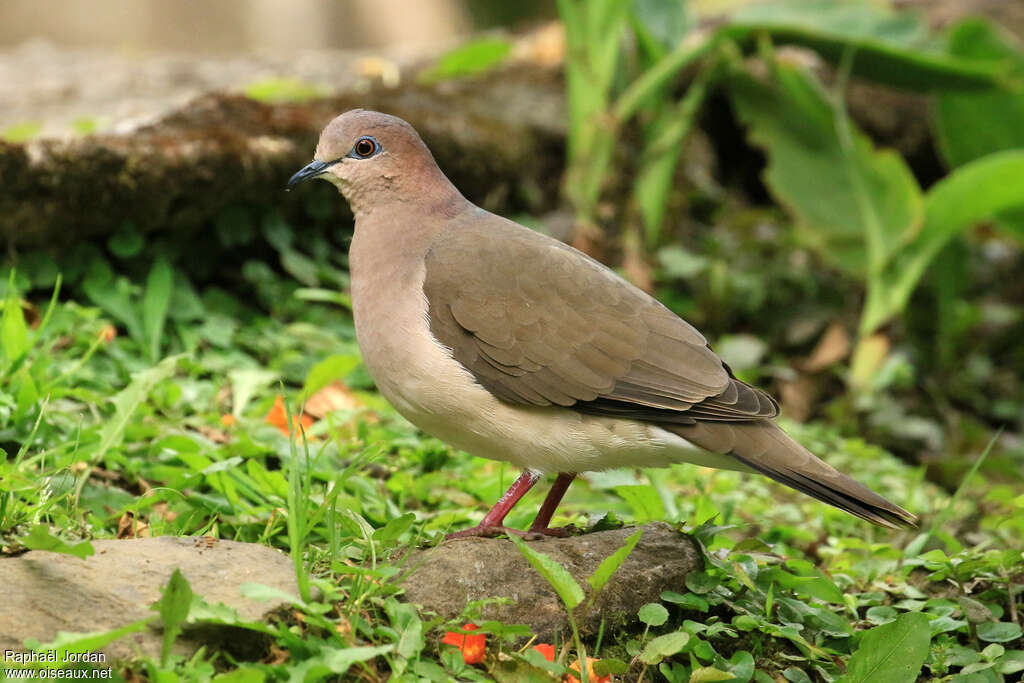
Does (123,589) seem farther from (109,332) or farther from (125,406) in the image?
(109,332)

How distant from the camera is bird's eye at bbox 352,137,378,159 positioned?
3.67 meters

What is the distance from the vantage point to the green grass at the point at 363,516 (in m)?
2.68

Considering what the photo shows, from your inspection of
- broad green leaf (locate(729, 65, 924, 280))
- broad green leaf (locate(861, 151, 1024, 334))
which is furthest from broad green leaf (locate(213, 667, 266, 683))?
broad green leaf (locate(729, 65, 924, 280))

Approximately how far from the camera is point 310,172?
12.0ft

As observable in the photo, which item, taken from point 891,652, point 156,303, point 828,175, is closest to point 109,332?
point 156,303

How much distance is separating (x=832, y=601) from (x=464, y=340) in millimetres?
1309

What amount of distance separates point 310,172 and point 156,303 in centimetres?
145

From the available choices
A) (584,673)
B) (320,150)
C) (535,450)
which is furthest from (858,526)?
(320,150)

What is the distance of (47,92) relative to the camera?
6719mm

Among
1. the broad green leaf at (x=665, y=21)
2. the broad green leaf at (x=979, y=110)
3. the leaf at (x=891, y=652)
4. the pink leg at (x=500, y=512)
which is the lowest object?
the leaf at (x=891, y=652)

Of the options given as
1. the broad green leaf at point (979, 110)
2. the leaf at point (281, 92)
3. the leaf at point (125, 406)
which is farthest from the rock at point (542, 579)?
the broad green leaf at point (979, 110)

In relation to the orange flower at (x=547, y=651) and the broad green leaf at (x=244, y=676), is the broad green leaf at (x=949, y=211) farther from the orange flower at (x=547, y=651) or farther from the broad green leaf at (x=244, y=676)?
the broad green leaf at (x=244, y=676)

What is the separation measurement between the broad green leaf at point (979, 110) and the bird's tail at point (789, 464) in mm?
4471

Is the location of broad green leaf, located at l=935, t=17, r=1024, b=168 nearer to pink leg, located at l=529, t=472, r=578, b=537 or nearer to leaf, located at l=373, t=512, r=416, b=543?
pink leg, located at l=529, t=472, r=578, b=537
